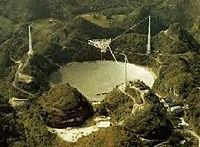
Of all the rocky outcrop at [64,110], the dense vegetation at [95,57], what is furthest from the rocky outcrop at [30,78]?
the rocky outcrop at [64,110]

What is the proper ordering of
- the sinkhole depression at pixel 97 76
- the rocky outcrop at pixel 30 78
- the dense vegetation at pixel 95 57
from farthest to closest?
the sinkhole depression at pixel 97 76 < the rocky outcrop at pixel 30 78 < the dense vegetation at pixel 95 57

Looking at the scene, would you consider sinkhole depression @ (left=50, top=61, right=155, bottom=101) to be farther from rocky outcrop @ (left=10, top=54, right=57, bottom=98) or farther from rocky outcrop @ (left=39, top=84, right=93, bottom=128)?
rocky outcrop @ (left=39, top=84, right=93, bottom=128)

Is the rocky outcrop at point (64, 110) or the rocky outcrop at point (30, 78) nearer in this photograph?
the rocky outcrop at point (64, 110)

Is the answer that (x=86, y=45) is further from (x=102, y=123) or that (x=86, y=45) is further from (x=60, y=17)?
(x=102, y=123)

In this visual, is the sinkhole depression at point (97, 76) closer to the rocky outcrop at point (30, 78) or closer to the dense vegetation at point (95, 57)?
the dense vegetation at point (95, 57)

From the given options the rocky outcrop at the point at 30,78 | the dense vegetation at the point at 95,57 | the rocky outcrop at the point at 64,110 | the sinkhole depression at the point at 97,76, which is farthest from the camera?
the sinkhole depression at the point at 97,76

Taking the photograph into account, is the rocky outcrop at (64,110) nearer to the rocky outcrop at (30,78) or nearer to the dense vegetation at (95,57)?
the dense vegetation at (95,57)

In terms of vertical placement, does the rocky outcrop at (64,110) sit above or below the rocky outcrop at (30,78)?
below
